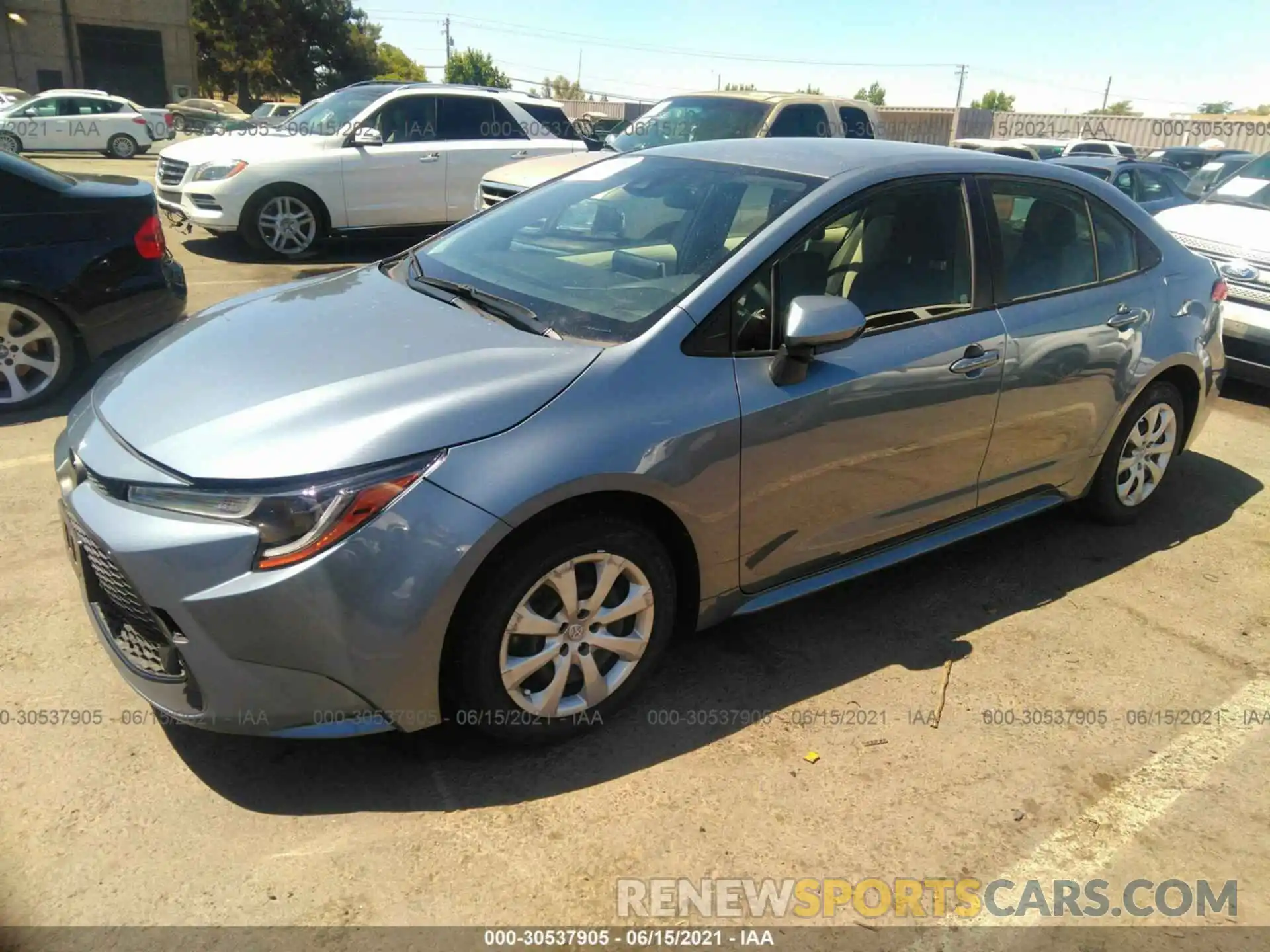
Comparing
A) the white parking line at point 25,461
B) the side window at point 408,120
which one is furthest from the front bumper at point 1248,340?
the side window at point 408,120

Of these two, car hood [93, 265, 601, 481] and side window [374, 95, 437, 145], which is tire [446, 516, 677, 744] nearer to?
car hood [93, 265, 601, 481]

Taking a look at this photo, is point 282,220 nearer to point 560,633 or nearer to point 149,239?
point 149,239

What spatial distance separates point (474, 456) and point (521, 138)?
937 cm

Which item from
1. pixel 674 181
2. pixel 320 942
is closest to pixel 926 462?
pixel 674 181

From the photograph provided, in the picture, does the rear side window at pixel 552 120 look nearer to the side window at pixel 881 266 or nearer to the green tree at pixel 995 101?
the side window at pixel 881 266

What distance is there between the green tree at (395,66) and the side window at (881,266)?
57.9 metres

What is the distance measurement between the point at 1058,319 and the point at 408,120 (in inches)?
330

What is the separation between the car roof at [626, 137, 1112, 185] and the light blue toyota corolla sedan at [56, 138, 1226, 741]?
23 millimetres

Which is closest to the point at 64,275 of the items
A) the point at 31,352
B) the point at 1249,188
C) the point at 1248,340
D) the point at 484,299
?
the point at 31,352

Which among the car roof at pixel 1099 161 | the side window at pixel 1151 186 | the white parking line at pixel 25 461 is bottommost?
the white parking line at pixel 25 461

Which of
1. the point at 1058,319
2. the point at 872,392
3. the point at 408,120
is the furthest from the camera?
the point at 408,120

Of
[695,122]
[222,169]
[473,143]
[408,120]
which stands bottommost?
[222,169]

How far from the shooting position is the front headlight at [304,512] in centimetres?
230

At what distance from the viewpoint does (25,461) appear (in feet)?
15.1
